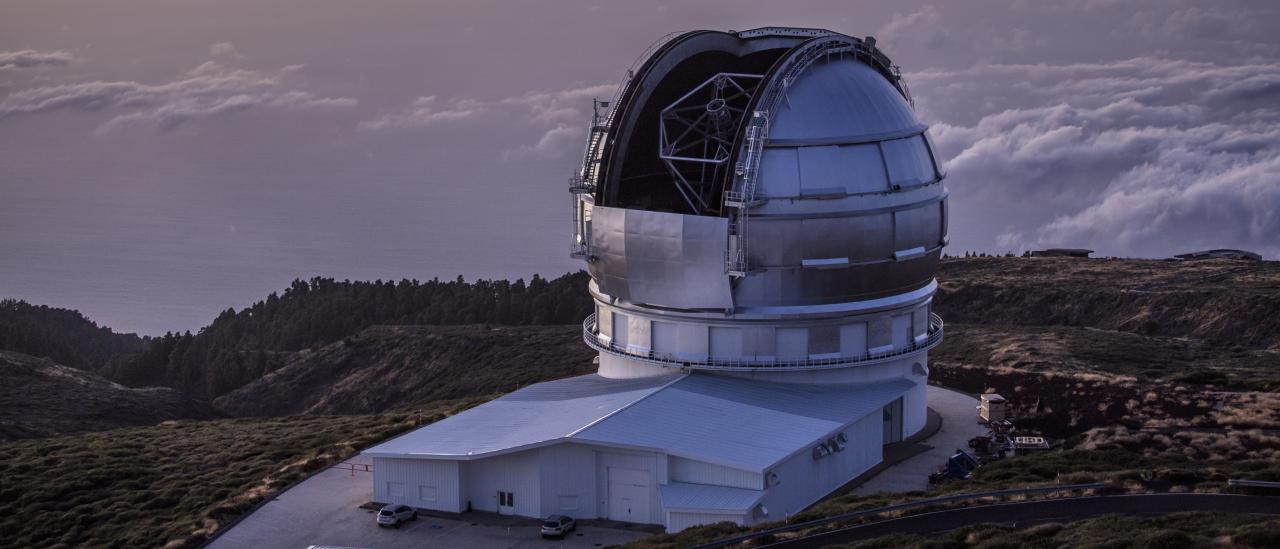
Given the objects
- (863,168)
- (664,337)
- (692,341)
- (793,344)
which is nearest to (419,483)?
(664,337)

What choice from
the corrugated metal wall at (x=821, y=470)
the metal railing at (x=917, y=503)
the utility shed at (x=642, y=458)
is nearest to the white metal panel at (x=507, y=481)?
the utility shed at (x=642, y=458)

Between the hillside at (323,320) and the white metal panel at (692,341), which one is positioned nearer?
the white metal panel at (692,341)

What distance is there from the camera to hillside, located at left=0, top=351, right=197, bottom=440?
181 ft

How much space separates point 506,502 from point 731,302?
907 cm

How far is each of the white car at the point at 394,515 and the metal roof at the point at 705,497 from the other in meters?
6.81

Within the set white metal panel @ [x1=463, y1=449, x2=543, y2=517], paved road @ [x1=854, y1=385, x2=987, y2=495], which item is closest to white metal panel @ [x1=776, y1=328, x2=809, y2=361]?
paved road @ [x1=854, y1=385, x2=987, y2=495]

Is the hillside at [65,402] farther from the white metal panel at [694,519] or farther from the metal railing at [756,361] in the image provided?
the white metal panel at [694,519]

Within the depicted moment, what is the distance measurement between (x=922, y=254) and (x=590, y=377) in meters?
11.5

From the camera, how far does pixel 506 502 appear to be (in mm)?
36219

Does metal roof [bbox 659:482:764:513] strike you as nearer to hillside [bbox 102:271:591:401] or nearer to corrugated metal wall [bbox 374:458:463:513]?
corrugated metal wall [bbox 374:458:463:513]

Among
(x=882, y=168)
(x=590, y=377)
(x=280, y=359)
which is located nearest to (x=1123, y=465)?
(x=882, y=168)

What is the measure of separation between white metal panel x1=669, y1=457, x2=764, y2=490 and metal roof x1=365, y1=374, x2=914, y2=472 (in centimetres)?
33

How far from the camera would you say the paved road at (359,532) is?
34.2 m

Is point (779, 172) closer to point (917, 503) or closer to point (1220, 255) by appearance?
point (917, 503)
